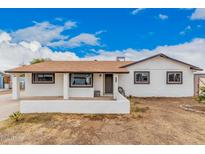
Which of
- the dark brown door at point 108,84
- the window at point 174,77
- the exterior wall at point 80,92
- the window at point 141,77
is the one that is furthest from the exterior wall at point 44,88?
the window at point 174,77

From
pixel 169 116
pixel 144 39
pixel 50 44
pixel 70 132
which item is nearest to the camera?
pixel 70 132

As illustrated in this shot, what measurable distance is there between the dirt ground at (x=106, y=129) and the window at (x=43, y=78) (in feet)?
25.3

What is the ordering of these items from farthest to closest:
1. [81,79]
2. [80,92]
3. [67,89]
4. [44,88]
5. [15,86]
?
[44,88] → [81,79] → [80,92] → [15,86] → [67,89]

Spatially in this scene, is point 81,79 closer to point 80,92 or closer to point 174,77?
point 80,92

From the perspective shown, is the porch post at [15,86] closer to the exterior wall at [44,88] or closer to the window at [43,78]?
the exterior wall at [44,88]

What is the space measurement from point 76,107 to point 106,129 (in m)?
3.34

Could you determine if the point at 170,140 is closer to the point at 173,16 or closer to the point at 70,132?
the point at 70,132

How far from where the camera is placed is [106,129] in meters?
8.34

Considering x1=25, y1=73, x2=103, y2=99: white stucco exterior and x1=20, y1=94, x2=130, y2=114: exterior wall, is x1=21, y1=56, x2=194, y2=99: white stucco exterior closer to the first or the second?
x1=25, y1=73, x2=103, y2=99: white stucco exterior

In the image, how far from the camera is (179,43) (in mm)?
27672

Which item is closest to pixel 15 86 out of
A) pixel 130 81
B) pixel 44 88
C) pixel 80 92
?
pixel 44 88

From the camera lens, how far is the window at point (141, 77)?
18766 mm

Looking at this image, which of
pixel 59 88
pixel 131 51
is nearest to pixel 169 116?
pixel 59 88
